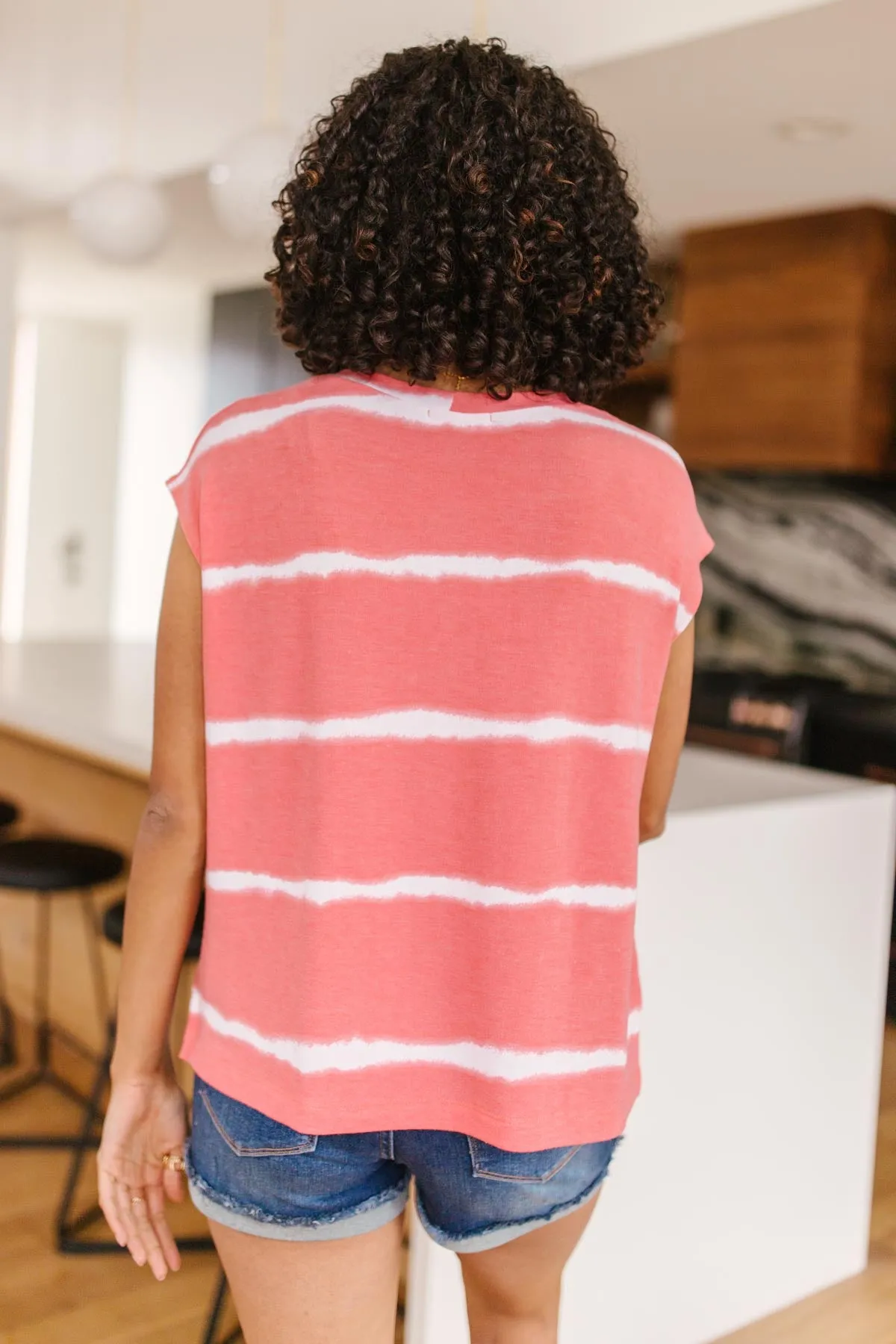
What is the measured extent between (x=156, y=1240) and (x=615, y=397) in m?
4.14

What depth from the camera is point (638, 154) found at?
10.6 ft

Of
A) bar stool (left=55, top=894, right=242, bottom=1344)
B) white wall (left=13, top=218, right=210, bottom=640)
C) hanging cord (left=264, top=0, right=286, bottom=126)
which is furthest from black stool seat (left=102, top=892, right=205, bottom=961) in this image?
white wall (left=13, top=218, right=210, bottom=640)

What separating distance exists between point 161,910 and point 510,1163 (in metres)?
0.30

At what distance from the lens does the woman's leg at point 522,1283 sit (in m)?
0.95

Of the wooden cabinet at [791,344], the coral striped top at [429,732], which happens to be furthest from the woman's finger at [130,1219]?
the wooden cabinet at [791,344]

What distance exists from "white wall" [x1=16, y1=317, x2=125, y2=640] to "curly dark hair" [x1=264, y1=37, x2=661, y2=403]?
6595 mm

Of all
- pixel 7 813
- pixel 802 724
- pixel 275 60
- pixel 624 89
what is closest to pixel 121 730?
pixel 7 813

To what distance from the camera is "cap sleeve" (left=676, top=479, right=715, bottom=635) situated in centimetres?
87

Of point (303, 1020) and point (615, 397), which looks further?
point (615, 397)

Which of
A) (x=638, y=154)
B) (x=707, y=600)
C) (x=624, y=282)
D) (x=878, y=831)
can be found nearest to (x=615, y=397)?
(x=707, y=600)

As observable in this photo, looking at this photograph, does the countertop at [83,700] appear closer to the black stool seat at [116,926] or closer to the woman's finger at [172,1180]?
the black stool seat at [116,926]

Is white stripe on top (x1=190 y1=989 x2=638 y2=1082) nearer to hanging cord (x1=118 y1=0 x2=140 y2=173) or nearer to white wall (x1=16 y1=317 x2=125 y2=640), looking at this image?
hanging cord (x1=118 y1=0 x2=140 y2=173)

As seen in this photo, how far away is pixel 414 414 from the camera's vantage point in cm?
83

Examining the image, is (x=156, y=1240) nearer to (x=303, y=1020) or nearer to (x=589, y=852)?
(x=303, y=1020)
